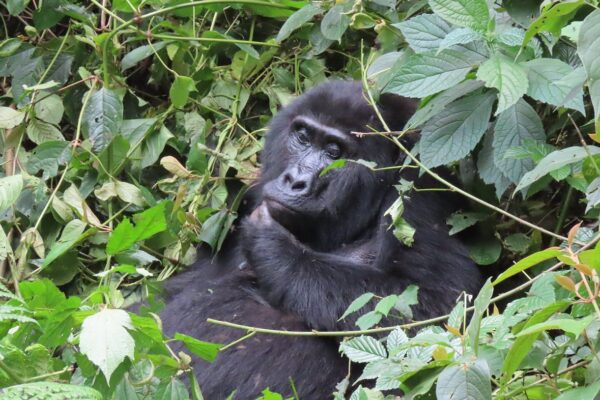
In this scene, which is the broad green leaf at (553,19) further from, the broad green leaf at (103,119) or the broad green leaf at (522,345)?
the broad green leaf at (103,119)

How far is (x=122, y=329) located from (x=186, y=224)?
162cm

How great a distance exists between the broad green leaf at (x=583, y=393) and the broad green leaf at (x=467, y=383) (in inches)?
5.6

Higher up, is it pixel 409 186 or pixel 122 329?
pixel 122 329

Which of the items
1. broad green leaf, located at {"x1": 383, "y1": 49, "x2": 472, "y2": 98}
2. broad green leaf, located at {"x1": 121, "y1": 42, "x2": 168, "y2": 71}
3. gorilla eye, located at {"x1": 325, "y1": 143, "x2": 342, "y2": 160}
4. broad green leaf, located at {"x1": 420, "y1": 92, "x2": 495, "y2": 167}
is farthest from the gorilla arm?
broad green leaf, located at {"x1": 121, "y1": 42, "x2": 168, "y2": 71}

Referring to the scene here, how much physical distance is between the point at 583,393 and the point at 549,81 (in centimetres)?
108

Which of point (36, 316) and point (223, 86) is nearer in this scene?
point (36, 316)

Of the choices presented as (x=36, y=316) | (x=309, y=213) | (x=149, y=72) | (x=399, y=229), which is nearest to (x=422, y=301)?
(x=399, y=229)

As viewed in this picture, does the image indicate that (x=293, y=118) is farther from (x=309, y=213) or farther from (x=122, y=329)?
(x=122, y=329)

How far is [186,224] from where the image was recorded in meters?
3.60

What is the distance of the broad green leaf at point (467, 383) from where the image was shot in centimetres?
180

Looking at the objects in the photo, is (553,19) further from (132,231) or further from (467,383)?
(132,231)

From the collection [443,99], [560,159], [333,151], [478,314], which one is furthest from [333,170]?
[478,314]

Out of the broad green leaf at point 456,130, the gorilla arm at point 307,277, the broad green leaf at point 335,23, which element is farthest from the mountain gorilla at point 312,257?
the broad green leaf at point 456,130

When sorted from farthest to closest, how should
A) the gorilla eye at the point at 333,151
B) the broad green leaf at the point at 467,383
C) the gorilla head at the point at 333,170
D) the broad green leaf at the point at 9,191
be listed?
1. the gorilla eye at the point at 333,151
2. the gorilla head at the point at 333,170
3. the broad green leaf at the point at 9,191
4. the broad green leaf at the point at 467,383
